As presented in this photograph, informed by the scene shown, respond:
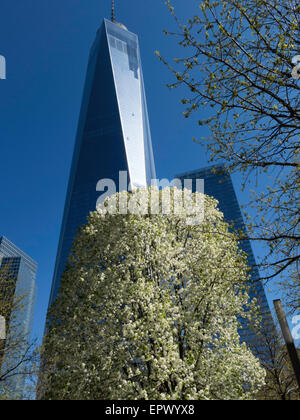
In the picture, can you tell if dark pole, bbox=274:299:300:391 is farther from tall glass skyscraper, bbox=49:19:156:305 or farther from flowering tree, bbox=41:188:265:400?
tall glass skyscraper, bbox=49:19:156:305

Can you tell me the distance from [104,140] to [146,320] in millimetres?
132555

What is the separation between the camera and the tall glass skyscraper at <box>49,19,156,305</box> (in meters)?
128

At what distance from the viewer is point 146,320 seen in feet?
29.5

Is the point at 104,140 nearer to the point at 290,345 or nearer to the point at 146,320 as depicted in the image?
the point at 146,320

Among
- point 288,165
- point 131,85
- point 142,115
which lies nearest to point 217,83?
point 288,165

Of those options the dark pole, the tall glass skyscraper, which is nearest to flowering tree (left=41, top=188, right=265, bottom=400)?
the dark pole

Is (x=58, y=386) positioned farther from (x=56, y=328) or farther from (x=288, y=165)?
(x=288, y=165)

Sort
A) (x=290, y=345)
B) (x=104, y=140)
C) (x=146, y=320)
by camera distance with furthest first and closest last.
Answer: (x=104, y=140), (x=146, y=320), (x=290, y=345)

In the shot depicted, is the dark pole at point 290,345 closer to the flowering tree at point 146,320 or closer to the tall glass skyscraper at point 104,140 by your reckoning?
the flowering tree at point 146,320

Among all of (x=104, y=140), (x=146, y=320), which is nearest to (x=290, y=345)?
(x=146, y=320)

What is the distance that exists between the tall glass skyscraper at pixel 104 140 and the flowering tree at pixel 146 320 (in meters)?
107

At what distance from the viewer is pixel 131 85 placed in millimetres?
148125
